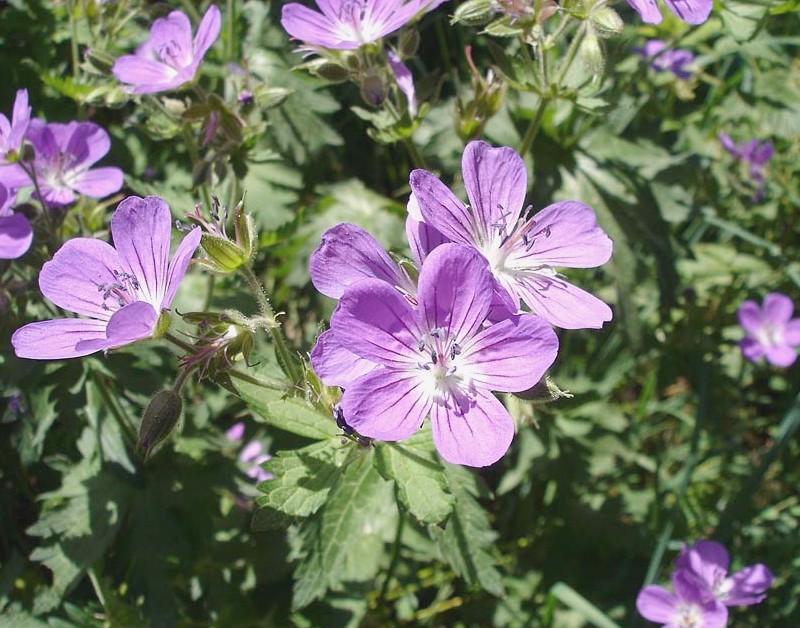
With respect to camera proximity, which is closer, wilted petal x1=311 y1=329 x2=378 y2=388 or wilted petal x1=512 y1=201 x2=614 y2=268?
wilted petal x1=311 y1=329 x2=378 y2=388

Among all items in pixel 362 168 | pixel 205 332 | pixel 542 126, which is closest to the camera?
pixel 205 332

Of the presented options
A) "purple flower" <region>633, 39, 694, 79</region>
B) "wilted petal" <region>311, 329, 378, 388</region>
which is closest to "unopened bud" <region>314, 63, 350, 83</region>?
"wilted petal" <region>311, 329, 378, 388</region>

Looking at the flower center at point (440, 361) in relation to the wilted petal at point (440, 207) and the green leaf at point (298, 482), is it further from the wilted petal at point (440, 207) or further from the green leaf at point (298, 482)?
the green leaf at point (298, 482)

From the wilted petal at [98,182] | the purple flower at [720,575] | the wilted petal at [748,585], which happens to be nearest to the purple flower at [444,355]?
the wilted petal at [98,182]

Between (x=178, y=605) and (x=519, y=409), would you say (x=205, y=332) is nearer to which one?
(x=519, y=409)

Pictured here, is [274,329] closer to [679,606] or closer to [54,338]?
[54,338]

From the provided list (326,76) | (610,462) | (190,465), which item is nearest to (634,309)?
(610,462)

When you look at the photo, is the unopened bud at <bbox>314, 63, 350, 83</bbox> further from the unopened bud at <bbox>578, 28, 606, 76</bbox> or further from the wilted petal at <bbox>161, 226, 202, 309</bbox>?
the wilted petal at <bbox>161, 226, 202, 309</bbox>
